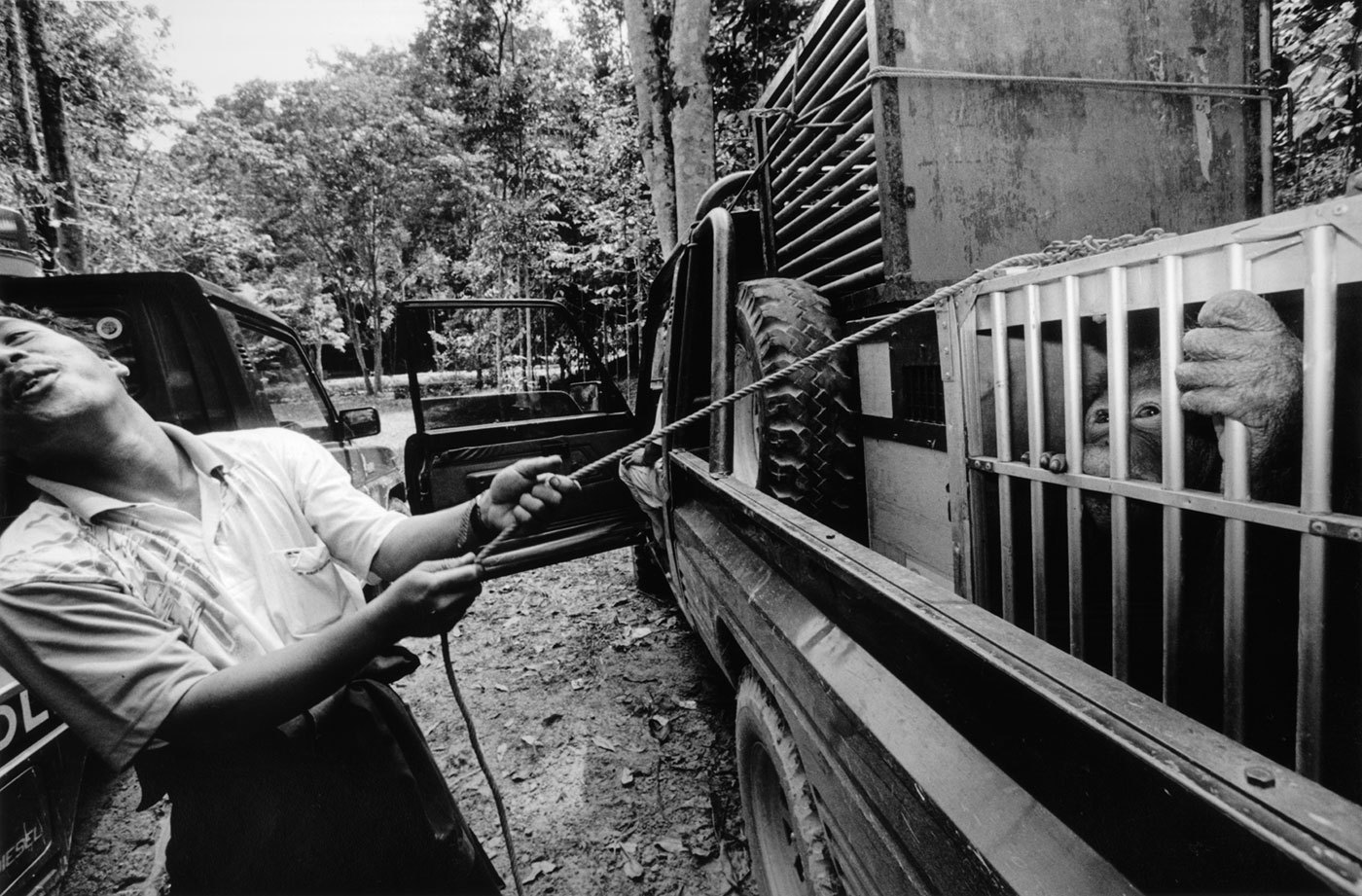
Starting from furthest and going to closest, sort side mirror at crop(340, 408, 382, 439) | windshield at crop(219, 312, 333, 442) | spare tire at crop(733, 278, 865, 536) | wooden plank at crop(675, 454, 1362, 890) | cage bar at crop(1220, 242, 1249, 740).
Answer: side mirror at crop(340, 408, 382, 439)
windshield at crop(219, 312, 333, 442)
spare tire at crop(733, 278, 865, 536)
cage bar at crop(1220, 242, 1249, 740)
wooden plank at crop(675, 454, 1362, 890)

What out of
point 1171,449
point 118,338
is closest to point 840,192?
point 1171,449

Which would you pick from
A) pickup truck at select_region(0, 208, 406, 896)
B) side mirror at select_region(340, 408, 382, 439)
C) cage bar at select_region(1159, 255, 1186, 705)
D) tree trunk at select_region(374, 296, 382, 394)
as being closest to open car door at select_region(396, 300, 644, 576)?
side mirror at select_region(340, 408, 382, 439)

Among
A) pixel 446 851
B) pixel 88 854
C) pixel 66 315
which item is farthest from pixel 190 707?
pixel 88 854

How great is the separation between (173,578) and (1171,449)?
2.05m

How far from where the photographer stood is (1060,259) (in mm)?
1623

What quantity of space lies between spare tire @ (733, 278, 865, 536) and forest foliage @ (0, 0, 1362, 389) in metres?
4.25

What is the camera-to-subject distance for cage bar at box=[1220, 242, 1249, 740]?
108 cm

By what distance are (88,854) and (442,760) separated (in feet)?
4.82

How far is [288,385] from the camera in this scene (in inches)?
173

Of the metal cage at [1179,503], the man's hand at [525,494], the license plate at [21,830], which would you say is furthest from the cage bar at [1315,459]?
the license plate at [21,830]

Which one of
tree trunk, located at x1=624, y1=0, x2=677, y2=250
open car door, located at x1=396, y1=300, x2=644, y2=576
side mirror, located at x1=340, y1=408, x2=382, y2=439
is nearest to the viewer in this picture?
open car door, located at x1=396, y1=300, x2=644, y2=576

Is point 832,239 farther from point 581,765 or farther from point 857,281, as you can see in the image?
point 581,765

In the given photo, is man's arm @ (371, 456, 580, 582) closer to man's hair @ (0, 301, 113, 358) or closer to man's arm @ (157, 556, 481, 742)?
man's arm @ (157, 556, 481, 742)

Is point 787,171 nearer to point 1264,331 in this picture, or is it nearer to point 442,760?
point 1264,331
